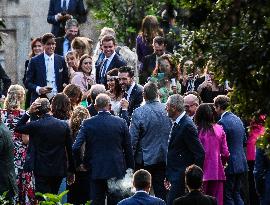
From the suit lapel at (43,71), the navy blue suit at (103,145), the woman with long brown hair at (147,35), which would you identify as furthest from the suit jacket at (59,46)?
the navy blue suit at (103,145)

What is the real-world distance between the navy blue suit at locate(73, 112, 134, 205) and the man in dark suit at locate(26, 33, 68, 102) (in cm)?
431

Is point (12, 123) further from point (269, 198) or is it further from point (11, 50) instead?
point (11, 50)

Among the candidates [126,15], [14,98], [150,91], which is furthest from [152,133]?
[126,15]

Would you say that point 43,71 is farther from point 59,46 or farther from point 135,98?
point 59,46

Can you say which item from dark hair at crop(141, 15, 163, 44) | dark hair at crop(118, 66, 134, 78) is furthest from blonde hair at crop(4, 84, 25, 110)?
dark hair at crop(141, 15, 163, 44)

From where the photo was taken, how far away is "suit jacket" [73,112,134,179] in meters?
22.5

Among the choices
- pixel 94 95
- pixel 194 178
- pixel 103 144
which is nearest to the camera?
pixel 194 178

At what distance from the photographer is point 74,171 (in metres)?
23.4

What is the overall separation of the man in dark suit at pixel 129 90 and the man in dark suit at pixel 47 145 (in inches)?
65.2

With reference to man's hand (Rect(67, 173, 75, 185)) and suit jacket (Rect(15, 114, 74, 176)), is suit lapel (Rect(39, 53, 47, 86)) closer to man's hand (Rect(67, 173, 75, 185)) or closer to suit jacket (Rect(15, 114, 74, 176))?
suit jacket (Rect(15, 114, 74, 176))

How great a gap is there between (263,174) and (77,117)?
322 cm

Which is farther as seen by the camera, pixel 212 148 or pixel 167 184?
pixel 212 148

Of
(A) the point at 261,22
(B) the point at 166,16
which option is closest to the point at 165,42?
(B) the point at 166,16

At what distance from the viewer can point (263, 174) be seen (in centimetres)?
2189
